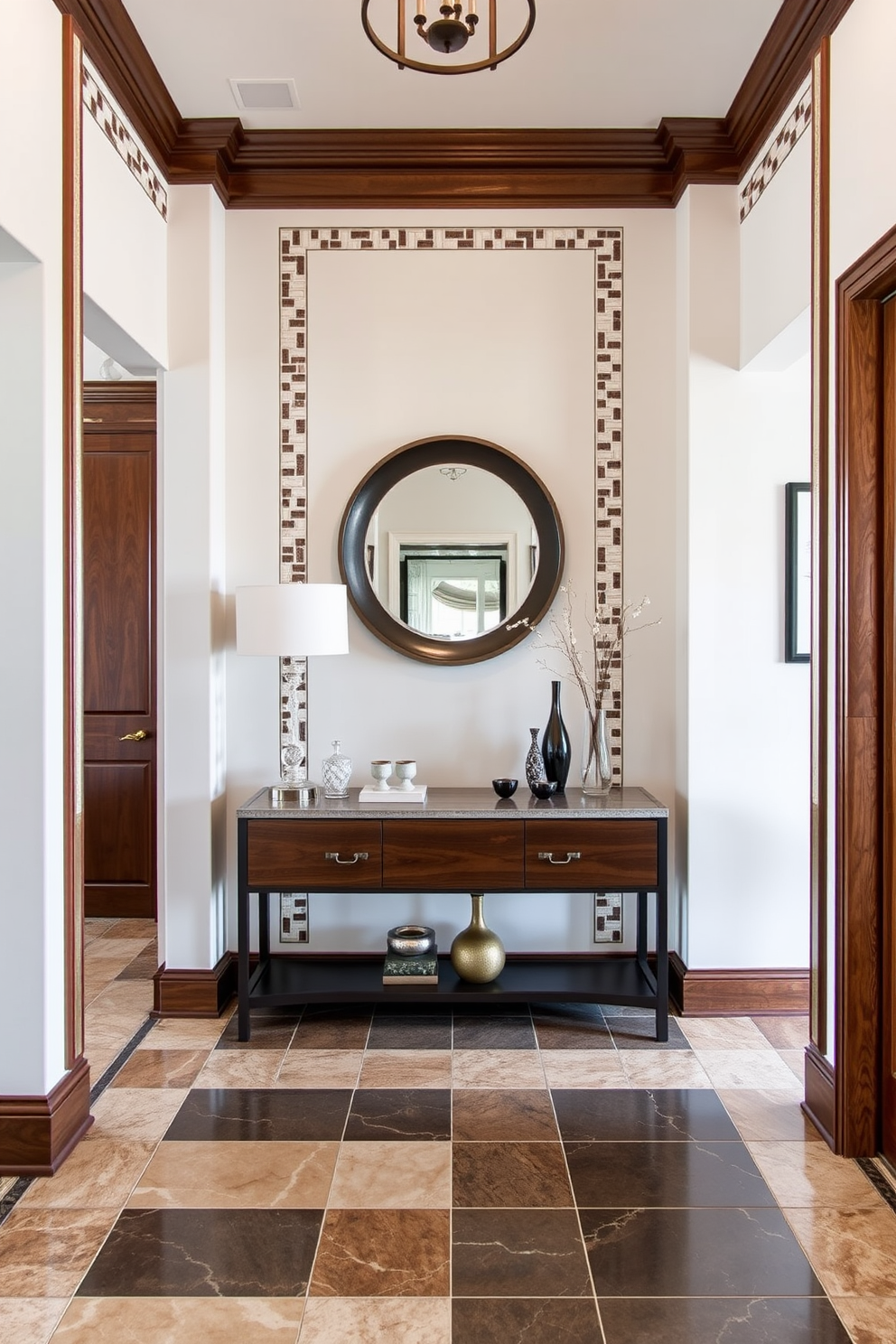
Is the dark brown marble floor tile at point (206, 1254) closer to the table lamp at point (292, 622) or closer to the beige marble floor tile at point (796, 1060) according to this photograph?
the table lamp at point (292, 622)

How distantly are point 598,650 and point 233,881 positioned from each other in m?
1.61

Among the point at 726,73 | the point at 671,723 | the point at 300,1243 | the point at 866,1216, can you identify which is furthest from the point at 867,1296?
the point at 726,73

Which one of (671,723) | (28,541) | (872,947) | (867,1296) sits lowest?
(867,1296)

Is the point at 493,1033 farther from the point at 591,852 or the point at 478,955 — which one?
the point at 591,852

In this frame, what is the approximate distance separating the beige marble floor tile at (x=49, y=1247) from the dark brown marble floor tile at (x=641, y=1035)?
1.64m

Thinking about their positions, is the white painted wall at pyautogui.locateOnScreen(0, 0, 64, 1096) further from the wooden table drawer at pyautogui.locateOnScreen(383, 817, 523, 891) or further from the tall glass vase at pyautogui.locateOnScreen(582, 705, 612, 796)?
the tall glass vase at pyautogui.locateOnScreen(582, 705, 612, 796)

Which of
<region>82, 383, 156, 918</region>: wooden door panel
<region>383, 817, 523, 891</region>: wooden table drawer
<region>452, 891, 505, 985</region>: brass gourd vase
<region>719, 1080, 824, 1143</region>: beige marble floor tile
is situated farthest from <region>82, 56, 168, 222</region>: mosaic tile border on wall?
<region>719, 1080, 824, 1143</region>: beige marble floor tile

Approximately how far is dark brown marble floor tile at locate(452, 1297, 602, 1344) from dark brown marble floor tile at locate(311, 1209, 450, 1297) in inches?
3.3

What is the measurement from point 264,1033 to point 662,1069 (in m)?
1.29

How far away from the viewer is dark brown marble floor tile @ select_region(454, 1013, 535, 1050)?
3072 mm

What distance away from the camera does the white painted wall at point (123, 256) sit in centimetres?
267

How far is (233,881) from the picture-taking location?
357cm

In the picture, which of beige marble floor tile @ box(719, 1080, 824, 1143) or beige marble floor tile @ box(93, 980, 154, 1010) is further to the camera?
beige marble floor tile @ box(93, 980, 154, 1010)

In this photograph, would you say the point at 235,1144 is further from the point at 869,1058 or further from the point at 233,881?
the point at 869,1058
